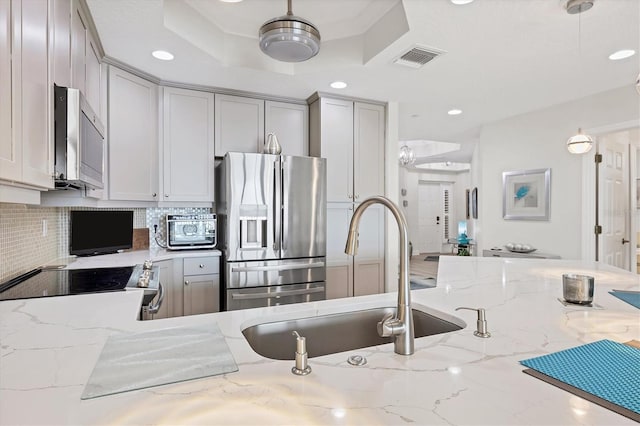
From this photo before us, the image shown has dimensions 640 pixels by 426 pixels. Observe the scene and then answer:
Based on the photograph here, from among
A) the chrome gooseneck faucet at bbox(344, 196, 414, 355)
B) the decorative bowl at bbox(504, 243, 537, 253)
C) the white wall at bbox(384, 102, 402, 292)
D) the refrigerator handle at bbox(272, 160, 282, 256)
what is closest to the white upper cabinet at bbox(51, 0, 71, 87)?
the chrome gooseneck faucet at bbox(344, 196, 414, 355)

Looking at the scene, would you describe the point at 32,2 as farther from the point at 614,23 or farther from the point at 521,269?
the point at 614,23

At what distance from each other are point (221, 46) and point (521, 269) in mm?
2747

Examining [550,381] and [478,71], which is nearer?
[550,381]

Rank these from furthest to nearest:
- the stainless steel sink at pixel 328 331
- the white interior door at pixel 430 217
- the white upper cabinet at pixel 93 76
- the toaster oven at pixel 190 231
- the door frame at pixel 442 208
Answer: the door frame at pixel 442 208 < the white interior door at pixel 430 217 < the toaster oven at pixel 190 231 < the white upper cabinet at pixel 93 76 < the stainless steel sink at pixel 328 331

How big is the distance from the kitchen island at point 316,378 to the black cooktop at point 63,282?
0.18m

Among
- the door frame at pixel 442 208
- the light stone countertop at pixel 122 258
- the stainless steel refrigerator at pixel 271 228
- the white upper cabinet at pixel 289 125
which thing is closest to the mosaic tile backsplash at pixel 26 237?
the light stone countertop at pixel 122 258

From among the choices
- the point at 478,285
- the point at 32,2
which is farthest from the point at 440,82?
the point at 32,2

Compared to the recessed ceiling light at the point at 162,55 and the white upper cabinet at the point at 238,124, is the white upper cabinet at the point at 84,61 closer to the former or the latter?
the recessed ceiling light at the point at 162,55

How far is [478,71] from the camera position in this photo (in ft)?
9.79

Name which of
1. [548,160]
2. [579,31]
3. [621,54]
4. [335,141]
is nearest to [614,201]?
[548,160]

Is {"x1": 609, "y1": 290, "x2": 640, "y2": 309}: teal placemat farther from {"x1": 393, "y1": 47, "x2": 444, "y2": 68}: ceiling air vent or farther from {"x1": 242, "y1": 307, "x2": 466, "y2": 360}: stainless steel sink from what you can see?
{"x1": 393, "y1": 47, "x2": 444, "y2": 68}: ceiling air vent

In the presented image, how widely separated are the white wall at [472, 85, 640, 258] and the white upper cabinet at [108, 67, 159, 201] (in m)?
4.12

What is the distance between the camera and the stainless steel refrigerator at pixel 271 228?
3.02 meters

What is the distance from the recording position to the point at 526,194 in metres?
4.27
